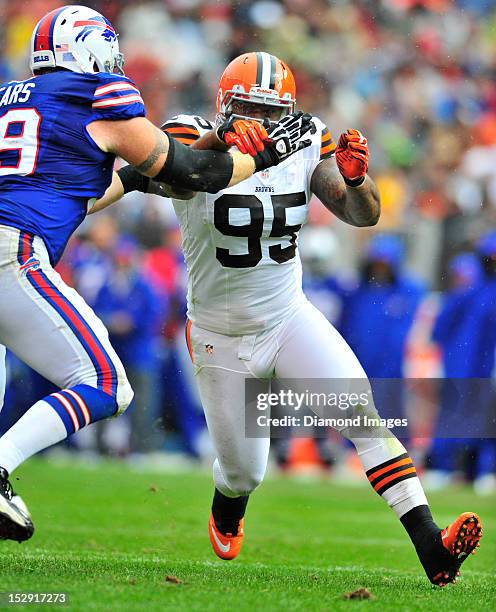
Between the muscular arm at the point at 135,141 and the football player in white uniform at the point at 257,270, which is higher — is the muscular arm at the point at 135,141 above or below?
above

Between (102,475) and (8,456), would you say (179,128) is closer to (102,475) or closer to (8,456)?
(8,456)

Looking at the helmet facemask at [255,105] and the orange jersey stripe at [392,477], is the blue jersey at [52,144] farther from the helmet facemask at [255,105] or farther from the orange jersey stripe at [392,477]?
the orange jersey stripe at [392,477]

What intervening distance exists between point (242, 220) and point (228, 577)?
1393 millimetres

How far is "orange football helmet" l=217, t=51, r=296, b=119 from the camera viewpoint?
4703 mm

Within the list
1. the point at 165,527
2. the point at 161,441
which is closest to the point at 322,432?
the point at 161,441

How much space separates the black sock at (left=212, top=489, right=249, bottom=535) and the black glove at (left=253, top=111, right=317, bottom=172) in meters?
1.63

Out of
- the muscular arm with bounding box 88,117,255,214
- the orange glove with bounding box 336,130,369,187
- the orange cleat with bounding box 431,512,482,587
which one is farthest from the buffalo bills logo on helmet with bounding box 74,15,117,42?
the orange cleat with bounding box 431,512,482,587

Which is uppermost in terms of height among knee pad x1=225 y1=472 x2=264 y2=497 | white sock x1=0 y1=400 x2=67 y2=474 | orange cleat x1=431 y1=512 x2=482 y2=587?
white sock x1=0 y1=400 x2=67 y2=474

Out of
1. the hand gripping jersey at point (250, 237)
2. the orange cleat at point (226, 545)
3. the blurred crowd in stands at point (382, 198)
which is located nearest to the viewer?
the hand gripping jersey at point (250, 237)

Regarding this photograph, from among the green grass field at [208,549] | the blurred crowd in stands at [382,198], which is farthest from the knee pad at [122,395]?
the blurred crowd in stands at [382,198]

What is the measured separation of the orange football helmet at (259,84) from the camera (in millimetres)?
4703

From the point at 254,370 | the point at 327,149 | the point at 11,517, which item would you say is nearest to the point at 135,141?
A: the point at 327,149

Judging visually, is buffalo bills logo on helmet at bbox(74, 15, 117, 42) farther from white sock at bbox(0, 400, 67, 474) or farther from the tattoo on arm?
white sock at bbox(0, 400, 67, 474)

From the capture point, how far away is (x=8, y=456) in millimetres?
3795
